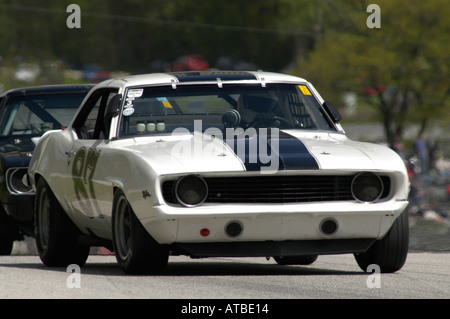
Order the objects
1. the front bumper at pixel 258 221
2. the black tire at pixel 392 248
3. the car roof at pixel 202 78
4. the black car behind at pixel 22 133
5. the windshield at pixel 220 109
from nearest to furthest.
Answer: the front bumper at pixel 258 221
the black tire at pixel 392 248
the windshield at pixel 220 109
the car roof at pixel 202 78
the black car behind at pixel 22 133

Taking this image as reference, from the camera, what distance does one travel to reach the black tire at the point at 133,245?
316 inches

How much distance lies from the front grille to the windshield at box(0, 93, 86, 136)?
511 cm

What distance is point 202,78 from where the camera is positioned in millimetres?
9430

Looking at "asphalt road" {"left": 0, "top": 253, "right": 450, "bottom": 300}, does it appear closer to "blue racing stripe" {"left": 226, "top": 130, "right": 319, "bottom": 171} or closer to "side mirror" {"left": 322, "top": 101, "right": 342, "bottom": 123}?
"blue racing stripe" {"left": 226, "top": 130, "right": 319, "bottom": 171}

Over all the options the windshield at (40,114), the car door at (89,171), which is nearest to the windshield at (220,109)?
the car door at (89,171)

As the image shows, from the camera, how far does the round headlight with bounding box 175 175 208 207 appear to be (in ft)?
25.9

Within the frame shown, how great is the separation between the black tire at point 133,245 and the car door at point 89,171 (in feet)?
0.77

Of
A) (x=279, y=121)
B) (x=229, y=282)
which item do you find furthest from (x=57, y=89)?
(x=229, y=282)

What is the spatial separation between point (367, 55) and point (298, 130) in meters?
48.8

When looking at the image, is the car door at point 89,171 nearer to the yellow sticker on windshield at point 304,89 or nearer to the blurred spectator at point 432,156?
the yellow sticker on windshield at point 304,89

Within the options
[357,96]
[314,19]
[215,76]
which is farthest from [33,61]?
[215,76]

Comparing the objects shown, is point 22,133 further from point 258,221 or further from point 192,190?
point 258,221
